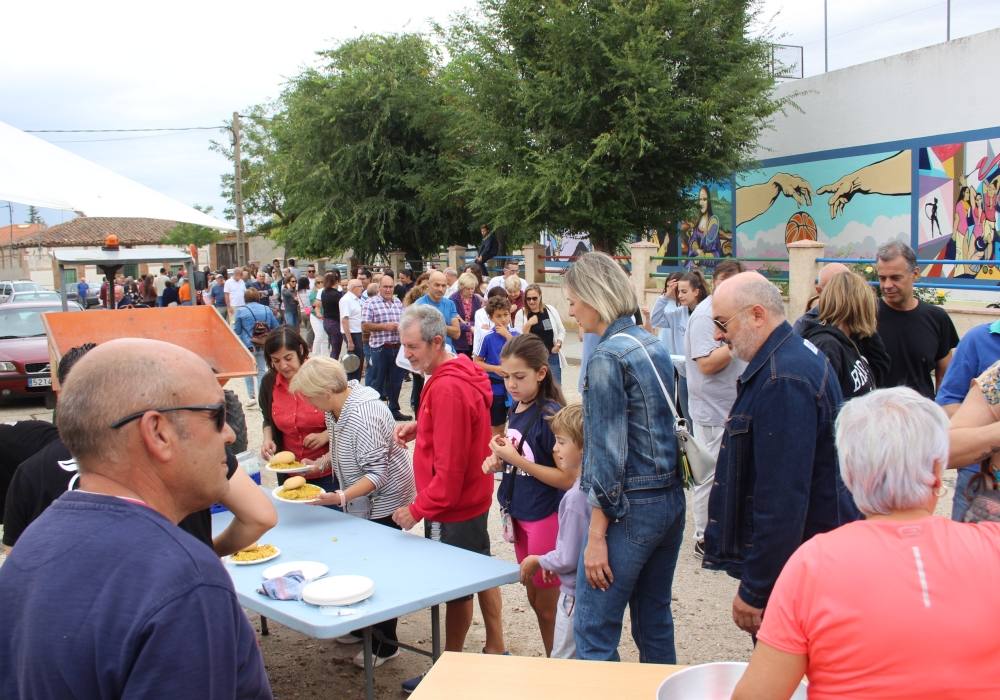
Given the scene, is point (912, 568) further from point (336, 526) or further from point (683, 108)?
Answer: point (683, 108)

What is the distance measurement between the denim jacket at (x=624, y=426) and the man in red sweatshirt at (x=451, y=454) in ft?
3.20

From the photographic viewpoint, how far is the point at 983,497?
9.23 feet

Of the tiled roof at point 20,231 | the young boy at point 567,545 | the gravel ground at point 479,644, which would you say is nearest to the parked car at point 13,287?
the gravel ground at point 479,644

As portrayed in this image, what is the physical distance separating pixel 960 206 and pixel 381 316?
41.5 feet

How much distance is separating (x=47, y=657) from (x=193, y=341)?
6.52 m

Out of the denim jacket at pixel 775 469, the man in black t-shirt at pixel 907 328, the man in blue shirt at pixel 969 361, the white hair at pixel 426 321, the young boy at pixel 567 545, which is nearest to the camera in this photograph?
the denim jacket at pixel 775 469

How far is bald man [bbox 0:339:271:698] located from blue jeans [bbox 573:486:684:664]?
5.80ft

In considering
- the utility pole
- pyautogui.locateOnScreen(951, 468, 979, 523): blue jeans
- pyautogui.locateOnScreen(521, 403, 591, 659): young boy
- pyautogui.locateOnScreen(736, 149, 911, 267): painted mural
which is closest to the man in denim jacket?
pyautogui.locateOnScreen(951, 468, 979, 523): blue jeans

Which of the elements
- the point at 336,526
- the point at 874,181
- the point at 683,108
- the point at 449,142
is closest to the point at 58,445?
the point at 336,526

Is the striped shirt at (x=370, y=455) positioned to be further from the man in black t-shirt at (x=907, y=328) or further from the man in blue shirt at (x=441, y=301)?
the man in blue shirt at (x=441, y=301)

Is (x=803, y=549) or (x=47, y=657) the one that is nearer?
(x=47, y=657)

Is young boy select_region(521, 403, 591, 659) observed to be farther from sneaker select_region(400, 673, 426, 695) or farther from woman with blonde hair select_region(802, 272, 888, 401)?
woman with blonde hair select_region(802, 272, 888, 401)

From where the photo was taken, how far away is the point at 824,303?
432 centimetres

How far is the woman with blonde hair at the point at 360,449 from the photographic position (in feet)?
14.3
